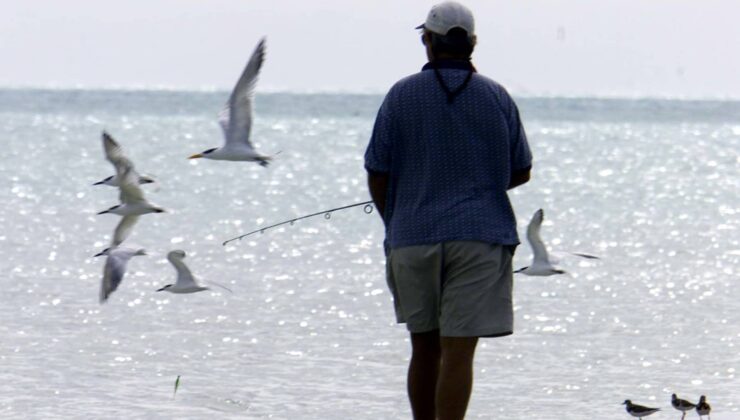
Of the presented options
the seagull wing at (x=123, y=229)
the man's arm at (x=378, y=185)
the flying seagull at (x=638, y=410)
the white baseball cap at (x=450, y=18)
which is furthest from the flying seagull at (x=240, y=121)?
the white baseball cap at (x=450, y=18)

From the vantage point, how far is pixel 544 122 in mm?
108938

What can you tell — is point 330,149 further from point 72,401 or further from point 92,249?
point 72,401

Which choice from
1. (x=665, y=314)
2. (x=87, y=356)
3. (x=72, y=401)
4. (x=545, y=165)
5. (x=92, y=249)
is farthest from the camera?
(x=545, y=165)

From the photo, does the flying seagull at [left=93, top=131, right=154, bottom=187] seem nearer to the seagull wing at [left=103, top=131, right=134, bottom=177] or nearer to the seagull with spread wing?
the seagull wing at [left=103, top=131, right=134, bottom=177]

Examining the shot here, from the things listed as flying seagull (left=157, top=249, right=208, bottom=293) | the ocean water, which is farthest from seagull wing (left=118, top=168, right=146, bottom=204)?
flying seagull (left=157, top=249, right=208, bottom=293)

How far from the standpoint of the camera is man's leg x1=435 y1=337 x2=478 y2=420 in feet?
21.6

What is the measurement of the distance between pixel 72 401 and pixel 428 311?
13.2ft

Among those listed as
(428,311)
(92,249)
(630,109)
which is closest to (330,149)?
(92,249)

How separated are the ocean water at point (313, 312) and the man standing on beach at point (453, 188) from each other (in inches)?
135

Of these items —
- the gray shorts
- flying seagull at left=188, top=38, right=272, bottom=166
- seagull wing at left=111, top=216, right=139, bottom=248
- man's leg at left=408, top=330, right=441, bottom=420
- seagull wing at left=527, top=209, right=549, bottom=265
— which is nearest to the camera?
the gray shorts

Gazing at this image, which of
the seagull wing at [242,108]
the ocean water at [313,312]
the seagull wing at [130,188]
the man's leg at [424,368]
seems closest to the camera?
the man's leg at [424,368]

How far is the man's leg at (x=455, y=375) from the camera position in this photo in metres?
6.58

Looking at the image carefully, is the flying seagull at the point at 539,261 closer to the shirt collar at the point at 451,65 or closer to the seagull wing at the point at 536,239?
the seagull wing at the point at 536,239

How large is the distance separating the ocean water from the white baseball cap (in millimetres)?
3749
